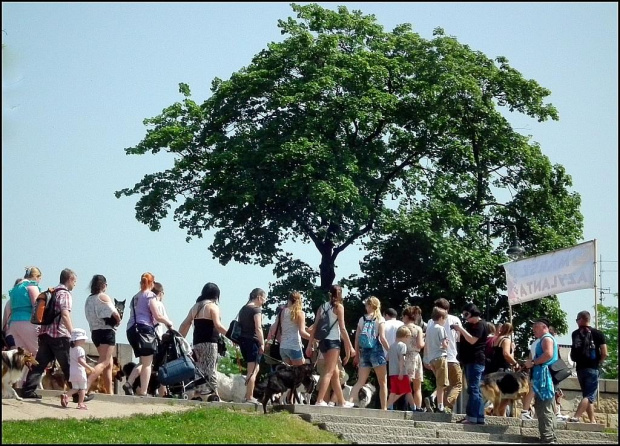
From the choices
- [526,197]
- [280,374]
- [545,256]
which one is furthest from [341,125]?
[280,374]

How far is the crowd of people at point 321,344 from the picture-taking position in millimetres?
16297

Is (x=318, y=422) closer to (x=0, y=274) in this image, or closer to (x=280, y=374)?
(x=280, y=374)

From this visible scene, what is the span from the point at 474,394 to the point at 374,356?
5.24 ft

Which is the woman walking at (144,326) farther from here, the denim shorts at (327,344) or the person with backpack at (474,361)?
the person with backpack at (474,361)

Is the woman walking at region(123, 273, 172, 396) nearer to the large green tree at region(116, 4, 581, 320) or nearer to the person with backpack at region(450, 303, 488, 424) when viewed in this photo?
the person with backpack at region(450, 303, 488, 424)

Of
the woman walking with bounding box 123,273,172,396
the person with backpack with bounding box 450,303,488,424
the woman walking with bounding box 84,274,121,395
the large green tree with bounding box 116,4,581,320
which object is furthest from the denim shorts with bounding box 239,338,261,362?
the large green tree with bounding box 116,4,581,320

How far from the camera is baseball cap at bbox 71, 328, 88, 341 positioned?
16.3 meters

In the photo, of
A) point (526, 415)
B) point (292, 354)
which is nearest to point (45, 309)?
point (292, 354)

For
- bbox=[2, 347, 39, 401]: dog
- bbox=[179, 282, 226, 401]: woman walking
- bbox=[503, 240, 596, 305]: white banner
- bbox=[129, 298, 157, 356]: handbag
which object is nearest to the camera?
bbox=[2, 347, 39, 401]: dog

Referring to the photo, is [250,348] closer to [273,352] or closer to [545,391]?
[273,352]

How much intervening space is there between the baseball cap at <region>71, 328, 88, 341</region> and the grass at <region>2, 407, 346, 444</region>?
4.49 feet

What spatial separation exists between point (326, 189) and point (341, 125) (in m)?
3.62

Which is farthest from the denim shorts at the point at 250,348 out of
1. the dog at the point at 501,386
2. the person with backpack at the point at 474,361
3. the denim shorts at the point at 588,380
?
the denim shorts at the point at 588,380

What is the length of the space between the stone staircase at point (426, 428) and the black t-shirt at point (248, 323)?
4.03ft
